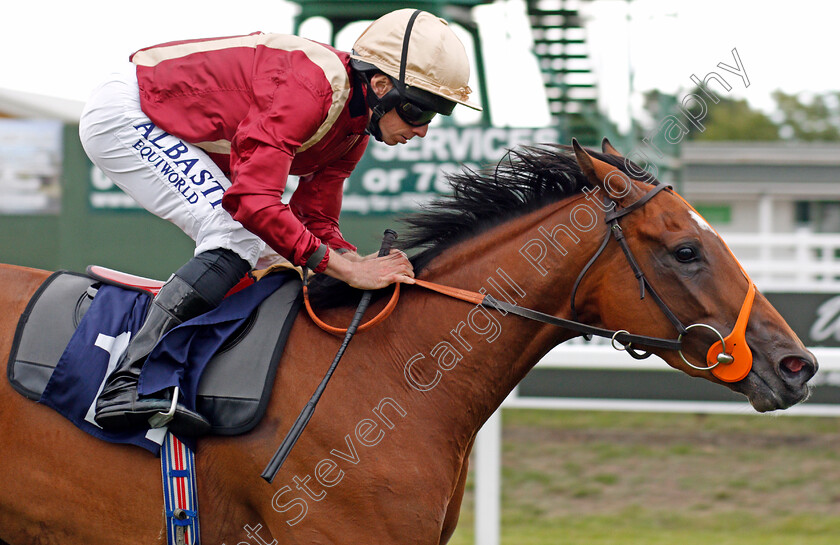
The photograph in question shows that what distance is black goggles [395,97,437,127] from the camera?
8.41 feet

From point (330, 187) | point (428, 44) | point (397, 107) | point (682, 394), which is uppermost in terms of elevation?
point (428, 44)

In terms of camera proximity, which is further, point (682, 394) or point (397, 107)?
point (682, 394)

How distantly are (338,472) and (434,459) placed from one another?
0.27 m

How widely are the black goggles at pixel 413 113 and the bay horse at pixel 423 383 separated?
40cm

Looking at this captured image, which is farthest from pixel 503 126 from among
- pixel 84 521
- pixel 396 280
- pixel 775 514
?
pixel 84 521

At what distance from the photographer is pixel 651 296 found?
2451 millimetres

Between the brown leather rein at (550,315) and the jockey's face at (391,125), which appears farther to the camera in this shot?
the jockey's face at (391,125)

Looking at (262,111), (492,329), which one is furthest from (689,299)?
(262,111)

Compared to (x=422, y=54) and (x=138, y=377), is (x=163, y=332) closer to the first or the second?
(x=138, y=377)

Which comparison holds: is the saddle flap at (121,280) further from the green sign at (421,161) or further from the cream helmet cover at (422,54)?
the green sign at (421,161)

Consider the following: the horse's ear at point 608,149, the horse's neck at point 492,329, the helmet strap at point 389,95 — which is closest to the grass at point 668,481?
the horse's neck at point 492,329

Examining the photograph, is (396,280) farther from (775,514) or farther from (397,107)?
(775,514)

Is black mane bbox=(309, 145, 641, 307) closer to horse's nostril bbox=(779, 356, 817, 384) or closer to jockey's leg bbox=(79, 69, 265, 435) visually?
jockey's leg bbox=(79, 69, 265, 435)

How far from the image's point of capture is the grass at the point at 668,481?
18.8 feet
